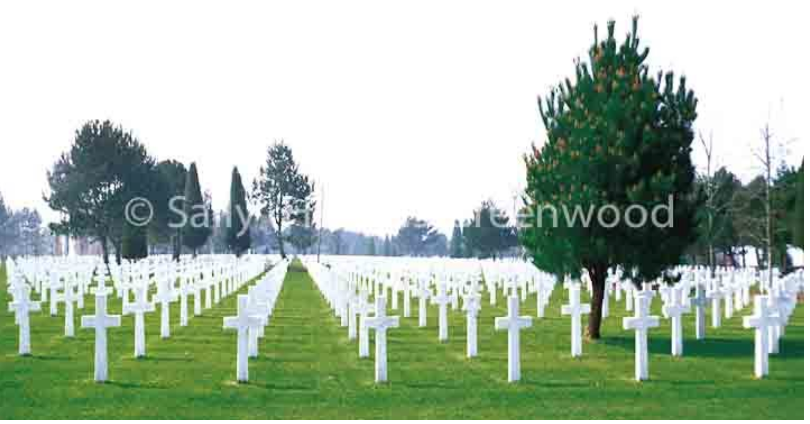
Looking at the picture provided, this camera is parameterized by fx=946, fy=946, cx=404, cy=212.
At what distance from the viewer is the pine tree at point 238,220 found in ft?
231

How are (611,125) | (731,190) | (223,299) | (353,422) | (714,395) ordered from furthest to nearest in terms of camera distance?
(731,190) → (223,299) → (611,125) → (714,395) → (353,422)

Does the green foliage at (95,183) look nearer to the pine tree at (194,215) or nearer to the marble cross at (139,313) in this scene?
the pine tree at (194,215)

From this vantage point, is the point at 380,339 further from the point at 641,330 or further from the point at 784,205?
the point at 784,205

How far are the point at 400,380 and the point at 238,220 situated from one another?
60770 millimetres

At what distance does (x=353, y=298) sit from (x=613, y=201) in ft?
15.0

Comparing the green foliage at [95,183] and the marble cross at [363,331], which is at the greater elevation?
the green foliage at [95,183]

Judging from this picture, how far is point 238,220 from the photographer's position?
70562mm

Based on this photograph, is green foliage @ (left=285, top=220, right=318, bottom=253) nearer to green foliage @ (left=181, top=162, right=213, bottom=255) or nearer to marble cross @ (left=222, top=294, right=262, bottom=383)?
green foliage @ (left=181, top=162, right=213, bottom=255)

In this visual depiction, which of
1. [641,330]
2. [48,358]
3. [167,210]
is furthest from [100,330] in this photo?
[167,210]

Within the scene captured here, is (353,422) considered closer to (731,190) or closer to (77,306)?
(77,306)

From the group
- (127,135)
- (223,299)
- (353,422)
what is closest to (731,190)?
(223,299)

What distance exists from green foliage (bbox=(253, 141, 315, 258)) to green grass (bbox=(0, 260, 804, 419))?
57.0 meters

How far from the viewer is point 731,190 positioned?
4450cm

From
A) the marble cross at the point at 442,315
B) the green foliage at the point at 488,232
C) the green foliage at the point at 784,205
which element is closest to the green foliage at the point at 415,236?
the green foliage at the point at 488,232
